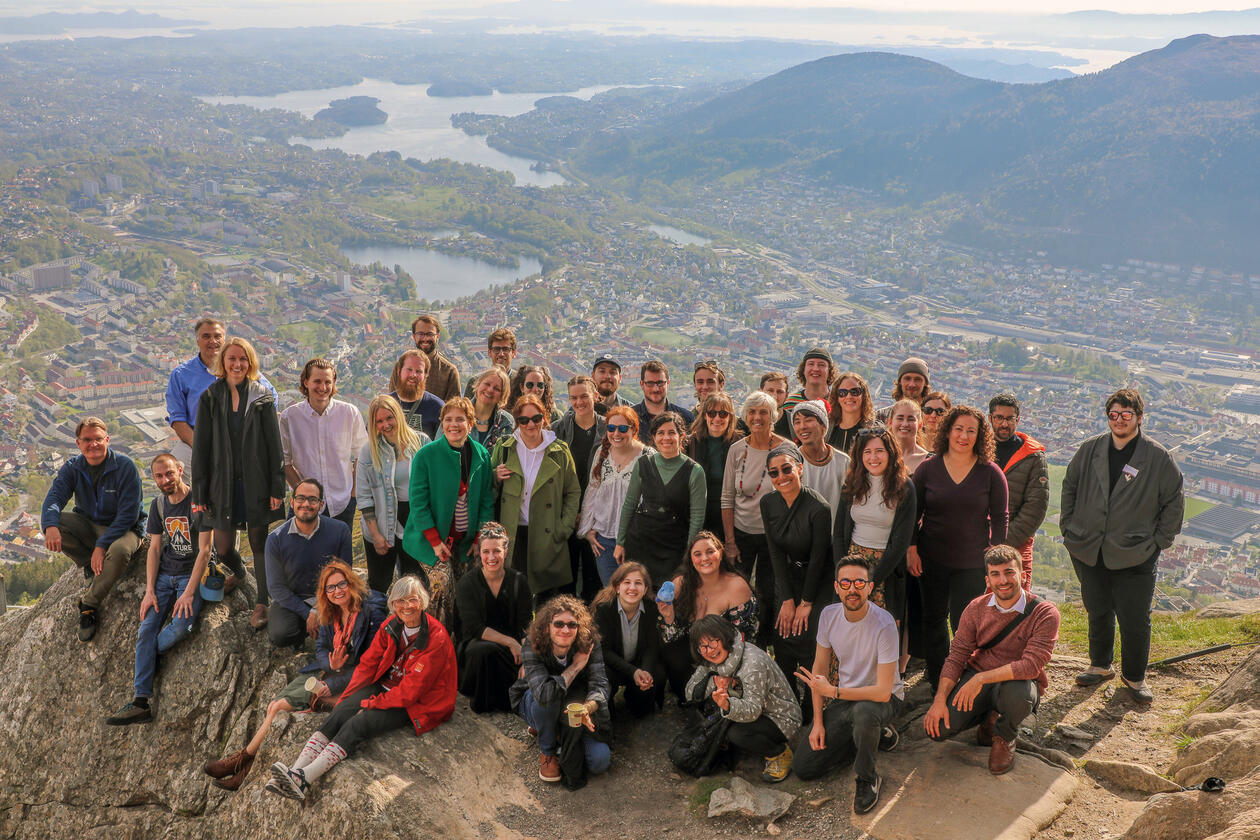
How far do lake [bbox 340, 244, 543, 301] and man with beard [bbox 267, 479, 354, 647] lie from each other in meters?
72.3

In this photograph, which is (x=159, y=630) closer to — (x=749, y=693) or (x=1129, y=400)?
(x=749, y=693)

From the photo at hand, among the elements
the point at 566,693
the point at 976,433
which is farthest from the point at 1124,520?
the point at 566,693

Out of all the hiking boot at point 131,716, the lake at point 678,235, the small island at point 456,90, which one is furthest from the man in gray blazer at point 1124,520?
the small island at point 456,90

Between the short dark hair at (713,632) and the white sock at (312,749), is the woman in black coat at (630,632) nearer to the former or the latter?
the short dark hair at (713,632)

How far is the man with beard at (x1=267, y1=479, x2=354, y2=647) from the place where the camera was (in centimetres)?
678

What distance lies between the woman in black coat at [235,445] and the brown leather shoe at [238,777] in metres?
1.54

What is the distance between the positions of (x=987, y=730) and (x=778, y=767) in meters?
1.45

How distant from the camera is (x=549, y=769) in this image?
19.6 feet

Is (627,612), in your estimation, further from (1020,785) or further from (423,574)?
(1020,785)

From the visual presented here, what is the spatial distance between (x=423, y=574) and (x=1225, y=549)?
32254 mm

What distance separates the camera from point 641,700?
6.54m

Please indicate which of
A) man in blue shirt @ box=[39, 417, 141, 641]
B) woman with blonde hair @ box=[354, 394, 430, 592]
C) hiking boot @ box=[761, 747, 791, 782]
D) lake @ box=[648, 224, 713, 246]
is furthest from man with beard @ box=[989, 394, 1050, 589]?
lake @ box=[648, 224, 713, 246]

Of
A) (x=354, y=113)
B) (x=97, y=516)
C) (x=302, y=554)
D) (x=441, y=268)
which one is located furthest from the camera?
(x=354, y=113)

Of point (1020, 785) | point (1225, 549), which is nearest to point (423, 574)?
point (1020, 785)
